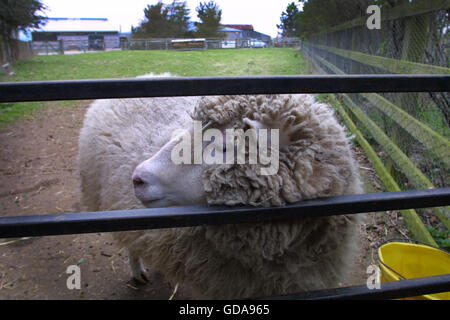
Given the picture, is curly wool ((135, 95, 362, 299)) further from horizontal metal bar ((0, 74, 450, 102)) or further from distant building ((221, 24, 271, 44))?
distant building ((221, 24, 271, 44))

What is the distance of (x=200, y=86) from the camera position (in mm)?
1038

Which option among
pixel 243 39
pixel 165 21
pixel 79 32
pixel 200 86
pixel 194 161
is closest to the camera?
pixel 200 86

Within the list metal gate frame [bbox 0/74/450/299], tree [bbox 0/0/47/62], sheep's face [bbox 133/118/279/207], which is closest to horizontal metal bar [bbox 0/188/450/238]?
metal gate frame [bbox 0/74/450/299]

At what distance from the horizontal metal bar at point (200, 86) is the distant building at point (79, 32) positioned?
92.2ft

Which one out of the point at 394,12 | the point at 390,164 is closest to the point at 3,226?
the point at 390,164

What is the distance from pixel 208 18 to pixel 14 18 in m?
13.8

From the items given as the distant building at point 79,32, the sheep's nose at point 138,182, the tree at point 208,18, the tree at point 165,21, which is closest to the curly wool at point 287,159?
the sheep's nose at point 138,182

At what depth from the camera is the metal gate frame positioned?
3.34 ft

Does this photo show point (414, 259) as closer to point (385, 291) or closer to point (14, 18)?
point (385, 291)

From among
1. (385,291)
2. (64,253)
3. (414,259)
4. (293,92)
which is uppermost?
(293,92)

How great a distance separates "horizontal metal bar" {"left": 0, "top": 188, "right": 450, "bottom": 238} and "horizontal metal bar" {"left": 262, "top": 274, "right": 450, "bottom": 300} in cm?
34

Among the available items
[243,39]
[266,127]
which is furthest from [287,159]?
[243,39]

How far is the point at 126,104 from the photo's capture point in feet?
8.41
